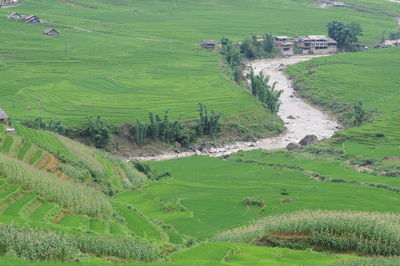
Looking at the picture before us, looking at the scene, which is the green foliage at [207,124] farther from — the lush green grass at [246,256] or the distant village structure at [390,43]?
the distant village structure at [390,43]

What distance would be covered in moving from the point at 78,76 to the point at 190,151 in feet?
93.0

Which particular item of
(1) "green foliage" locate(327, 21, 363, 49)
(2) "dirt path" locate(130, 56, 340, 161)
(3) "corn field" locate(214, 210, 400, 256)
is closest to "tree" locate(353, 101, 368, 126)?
A: (2) "dirt path" locate(130, 56, 340, 161)

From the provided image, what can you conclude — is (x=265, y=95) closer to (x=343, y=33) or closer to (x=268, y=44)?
(x=268, y=44)

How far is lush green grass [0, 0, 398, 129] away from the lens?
8125 cm

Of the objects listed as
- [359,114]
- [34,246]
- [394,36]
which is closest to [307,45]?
[394,36]

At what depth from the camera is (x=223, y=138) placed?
76875 mm

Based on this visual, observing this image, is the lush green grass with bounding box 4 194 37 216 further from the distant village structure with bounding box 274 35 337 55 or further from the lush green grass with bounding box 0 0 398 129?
the distant village structure with bounding box 274 35 337 55

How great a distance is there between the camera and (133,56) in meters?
108

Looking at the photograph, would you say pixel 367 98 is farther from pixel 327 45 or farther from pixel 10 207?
pixel 10 207

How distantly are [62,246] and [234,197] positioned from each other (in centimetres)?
2491

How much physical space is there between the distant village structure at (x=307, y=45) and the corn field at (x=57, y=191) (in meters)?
98.8

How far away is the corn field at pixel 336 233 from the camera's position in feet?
102

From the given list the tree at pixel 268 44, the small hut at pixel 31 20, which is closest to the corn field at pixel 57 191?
the small hut at pixel 31 20

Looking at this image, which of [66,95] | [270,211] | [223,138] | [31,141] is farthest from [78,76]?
[270,211]
